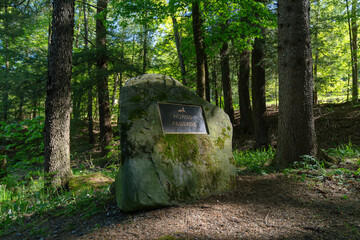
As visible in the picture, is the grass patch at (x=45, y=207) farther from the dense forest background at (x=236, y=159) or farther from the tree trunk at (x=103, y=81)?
the tree trunk at (x=103, y=81)

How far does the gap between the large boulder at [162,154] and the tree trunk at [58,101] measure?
2.57 meters

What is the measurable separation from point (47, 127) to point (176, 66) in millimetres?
10932

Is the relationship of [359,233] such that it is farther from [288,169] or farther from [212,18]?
[212,18]

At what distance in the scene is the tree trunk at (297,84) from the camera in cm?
427

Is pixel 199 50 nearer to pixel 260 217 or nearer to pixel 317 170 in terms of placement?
pixel 317 170

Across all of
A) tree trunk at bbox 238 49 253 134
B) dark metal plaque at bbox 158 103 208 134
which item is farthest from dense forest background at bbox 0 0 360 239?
tree trunk at bbox 238 49 253 134

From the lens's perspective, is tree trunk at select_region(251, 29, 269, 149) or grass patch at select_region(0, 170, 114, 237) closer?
grass patch at select_region(0, 170, 114, 237)

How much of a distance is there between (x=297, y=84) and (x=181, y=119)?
99.2 inches

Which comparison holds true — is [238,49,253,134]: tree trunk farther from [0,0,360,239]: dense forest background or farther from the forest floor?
the forest floor

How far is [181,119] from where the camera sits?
352 cm

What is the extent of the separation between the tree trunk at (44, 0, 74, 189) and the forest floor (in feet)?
5.40

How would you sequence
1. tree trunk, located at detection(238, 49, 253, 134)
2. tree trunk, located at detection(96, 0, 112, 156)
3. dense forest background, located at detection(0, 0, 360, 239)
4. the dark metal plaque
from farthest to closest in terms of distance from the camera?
tree trunk, located at detection(238, 49, 253, 134) → tree trunk, located at detection(96, 0, 112, 156) → the dark metal plaque → dense forest background, located at detection(0, 0, 360, 239)

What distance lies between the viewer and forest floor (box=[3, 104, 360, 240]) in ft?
7.43

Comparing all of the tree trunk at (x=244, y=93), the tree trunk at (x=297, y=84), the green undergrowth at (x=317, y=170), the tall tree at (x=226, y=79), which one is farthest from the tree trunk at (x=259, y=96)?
the tree trunk at (x=297, y=84)
